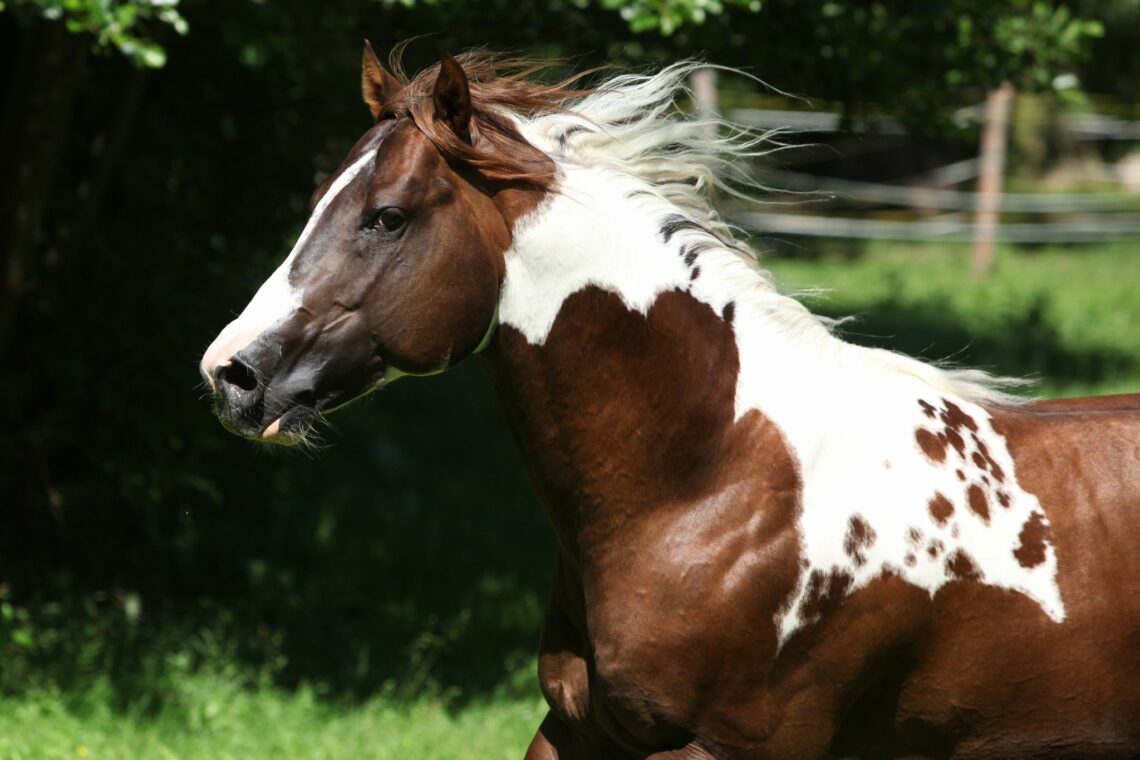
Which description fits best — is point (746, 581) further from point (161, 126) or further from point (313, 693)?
point (161, 126)

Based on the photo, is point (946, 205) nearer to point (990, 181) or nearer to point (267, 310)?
point (990, 181)

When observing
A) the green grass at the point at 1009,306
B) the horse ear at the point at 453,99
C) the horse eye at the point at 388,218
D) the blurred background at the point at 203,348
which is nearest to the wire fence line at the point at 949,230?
the green grass at the point at 1009,306

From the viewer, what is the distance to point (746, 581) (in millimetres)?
2756

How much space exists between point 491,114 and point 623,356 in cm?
61

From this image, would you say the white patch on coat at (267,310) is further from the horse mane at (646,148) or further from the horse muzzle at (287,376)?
the horse mane at (646,148)

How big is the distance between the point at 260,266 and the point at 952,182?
49.0ft

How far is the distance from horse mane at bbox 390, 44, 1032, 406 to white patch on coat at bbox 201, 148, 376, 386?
10.6 inches

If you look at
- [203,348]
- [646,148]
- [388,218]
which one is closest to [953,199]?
[203,348]

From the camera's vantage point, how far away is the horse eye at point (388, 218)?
106 inches

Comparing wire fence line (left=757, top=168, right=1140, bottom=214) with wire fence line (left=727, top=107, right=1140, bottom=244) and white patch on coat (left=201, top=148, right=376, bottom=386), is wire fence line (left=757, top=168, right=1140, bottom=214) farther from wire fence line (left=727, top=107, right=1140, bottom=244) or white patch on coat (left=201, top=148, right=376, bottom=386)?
white patch on coat (left=201, top=148, right=376, bottom=386)

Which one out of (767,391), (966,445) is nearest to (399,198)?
(767,391)

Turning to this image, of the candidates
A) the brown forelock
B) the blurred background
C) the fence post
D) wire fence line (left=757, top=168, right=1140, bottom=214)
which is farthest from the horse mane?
wire fence line (left=757, top=168, right=1140, bottom=214)

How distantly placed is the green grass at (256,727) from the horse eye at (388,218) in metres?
2.45

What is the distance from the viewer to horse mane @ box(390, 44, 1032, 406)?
2895 mm
